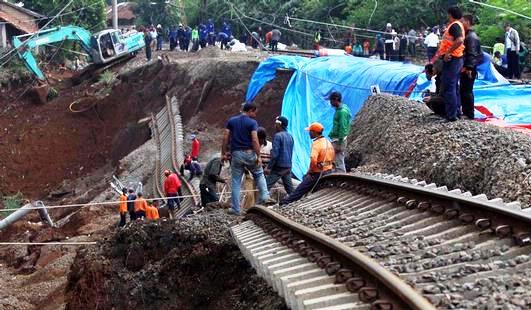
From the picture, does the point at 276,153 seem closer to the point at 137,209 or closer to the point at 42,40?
the point at 137,209

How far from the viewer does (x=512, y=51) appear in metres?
20.5

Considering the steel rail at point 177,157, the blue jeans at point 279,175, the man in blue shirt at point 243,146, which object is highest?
the man in blue shirt at point 243,146

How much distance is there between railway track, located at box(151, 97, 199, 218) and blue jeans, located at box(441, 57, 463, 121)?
24.1 ft

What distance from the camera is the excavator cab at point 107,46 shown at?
37469 mm

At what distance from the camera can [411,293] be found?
15.8 ft

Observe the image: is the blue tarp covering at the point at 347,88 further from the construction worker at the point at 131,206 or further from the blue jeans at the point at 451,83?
the construction worker at the point at 131,206

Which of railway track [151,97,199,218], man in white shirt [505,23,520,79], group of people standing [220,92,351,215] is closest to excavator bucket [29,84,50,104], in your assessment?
railway track [151,97,199,218]

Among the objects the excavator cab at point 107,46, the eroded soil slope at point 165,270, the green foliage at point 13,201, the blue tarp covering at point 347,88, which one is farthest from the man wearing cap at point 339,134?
the excavator cab at point 107,46

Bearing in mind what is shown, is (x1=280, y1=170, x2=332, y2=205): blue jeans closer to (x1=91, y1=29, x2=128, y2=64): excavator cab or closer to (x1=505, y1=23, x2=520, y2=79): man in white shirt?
(x1=505, y1=23, x2=520, y2=79): man in white shirt

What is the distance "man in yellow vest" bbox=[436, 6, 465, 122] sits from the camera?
10.8 m

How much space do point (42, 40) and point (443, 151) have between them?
27.4 meters

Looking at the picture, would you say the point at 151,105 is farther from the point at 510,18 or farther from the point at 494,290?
the point at 494,290

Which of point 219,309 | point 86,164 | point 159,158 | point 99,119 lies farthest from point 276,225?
point 99,119

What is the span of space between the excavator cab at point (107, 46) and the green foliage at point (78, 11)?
813cm
